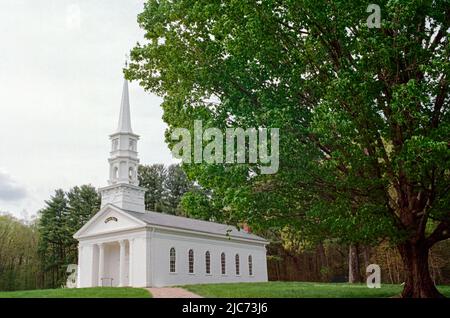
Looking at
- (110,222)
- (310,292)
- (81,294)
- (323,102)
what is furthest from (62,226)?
(323,102)

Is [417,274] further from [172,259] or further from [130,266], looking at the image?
[130,266]

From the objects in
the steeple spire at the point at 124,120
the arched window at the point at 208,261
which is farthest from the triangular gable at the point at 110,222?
the arched window at the point at 208,261

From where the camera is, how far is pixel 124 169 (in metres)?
37.2

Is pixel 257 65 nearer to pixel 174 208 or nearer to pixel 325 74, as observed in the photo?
pixel 325 74

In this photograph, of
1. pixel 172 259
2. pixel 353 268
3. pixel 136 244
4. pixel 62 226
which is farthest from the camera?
pixel 62 226

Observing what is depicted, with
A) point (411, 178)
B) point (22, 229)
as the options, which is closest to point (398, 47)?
point (411, 178)

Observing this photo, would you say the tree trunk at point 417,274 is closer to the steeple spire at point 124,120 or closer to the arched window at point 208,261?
the arched window at point 208,261

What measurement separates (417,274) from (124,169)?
26.4m

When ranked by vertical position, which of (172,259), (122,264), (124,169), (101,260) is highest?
(124,169)

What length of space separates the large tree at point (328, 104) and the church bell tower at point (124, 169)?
867 inches

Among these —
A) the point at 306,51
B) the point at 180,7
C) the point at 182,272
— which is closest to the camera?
the point at 306,51

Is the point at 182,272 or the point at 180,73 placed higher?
the point at 180,73

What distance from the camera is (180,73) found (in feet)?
48.7

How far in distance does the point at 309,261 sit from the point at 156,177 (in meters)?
25.2
